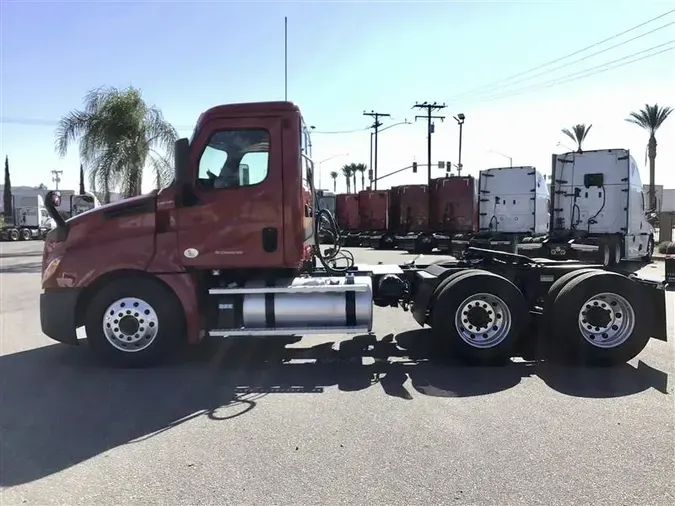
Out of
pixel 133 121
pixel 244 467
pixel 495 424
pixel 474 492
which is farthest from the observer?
pixel 133 121

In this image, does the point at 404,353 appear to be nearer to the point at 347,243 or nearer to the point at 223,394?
the point at 223,394

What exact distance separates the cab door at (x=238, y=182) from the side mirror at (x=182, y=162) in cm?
11

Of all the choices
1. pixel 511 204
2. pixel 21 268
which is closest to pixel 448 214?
pixel 511 204

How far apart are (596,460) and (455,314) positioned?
2660 millimetres

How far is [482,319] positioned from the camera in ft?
21.7

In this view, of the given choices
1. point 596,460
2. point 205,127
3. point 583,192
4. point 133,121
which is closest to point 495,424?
point 596,460

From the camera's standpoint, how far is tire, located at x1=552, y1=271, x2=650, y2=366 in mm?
6461

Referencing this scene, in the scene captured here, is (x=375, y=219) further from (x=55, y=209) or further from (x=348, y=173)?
(x=348, y=173)

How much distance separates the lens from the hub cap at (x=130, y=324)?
6.46 meters

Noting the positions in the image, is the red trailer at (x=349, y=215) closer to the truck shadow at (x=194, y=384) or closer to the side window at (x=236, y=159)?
the truck shadow at (x=194, y=384)

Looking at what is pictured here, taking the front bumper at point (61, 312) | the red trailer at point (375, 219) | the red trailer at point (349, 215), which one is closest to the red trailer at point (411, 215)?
the red trailer at point (375, 219)

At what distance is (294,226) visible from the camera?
21.5ft

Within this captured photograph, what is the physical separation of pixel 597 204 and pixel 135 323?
46.9ft

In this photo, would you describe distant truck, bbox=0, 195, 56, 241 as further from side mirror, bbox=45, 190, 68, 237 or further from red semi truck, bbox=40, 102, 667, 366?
red semi truck, bbox=40, 102, 667, 366
